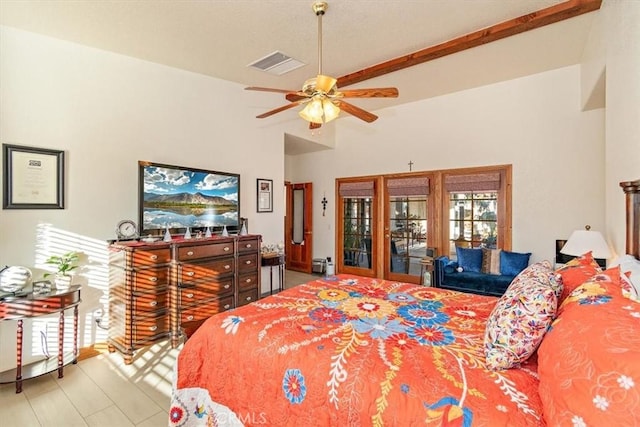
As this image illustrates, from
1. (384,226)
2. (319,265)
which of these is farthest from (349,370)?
(319,265)

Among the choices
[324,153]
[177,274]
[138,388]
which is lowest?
[138,388]

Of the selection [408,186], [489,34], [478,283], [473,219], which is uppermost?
[489,34]

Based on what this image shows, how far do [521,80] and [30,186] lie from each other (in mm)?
6044

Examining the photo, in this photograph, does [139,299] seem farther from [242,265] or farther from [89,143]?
[89,143]

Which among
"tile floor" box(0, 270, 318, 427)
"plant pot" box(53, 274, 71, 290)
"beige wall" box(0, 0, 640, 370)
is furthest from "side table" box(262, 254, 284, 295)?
"plant pot" box(53, 274, 71, 290)

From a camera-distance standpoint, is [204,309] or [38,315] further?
[204,309]

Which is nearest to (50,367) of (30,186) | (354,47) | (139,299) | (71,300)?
(71,300)

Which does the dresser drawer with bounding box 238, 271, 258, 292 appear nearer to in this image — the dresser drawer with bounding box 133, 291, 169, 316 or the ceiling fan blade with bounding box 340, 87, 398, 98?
the dresser drawer with bounding box 133, 291, 169, 316

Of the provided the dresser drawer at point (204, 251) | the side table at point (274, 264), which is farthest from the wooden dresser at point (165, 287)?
the side table at point (274, 264)

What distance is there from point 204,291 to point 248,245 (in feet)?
2.54

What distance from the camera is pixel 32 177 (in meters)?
2.81

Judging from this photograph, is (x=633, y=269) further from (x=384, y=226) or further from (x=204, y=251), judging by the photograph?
(x=384, y=226)

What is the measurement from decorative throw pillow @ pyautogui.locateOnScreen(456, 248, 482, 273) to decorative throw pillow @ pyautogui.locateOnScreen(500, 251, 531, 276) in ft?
0.95

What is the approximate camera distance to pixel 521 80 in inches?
176
